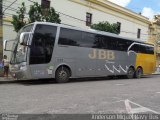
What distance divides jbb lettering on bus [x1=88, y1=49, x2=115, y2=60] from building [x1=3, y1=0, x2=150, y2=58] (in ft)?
24.0

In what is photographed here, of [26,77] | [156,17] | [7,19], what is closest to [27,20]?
[7,19]

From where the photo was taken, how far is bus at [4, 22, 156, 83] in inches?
653

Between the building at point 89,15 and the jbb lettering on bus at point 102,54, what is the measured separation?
288 inches

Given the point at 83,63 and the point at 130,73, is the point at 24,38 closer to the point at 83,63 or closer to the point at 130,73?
the point at 83,63

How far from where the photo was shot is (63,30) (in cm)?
1806

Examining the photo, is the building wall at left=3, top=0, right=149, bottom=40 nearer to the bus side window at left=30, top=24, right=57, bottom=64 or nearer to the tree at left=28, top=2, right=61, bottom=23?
the tree at left=28, top=2, right=61, bottom=23

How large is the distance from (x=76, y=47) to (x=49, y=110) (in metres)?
10.4

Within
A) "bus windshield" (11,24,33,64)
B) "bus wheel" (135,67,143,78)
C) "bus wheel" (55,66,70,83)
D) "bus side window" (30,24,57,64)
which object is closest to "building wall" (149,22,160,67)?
"bus wheel" (135,67,143,78)

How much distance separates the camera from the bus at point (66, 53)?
54.4ft

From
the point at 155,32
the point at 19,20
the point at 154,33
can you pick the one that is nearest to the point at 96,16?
the point at 19,20

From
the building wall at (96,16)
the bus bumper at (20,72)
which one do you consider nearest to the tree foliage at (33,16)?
the building wall at (96,16)

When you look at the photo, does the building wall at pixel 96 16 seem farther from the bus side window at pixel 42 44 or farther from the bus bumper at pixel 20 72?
the bus bumper at pixel 20 72

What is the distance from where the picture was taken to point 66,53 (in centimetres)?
1822

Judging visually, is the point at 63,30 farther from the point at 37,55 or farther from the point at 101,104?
the point at 101,104
